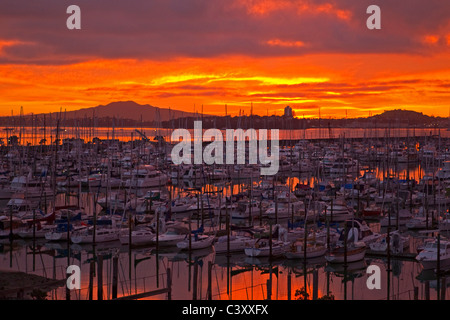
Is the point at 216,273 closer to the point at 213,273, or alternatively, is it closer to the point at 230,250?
the point at 213,273

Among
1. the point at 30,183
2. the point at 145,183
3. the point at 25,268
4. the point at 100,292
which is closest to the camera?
the point at 100,292

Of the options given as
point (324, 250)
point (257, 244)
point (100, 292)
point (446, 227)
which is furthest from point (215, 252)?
point (446, 227)

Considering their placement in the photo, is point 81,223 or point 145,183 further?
point 145,183

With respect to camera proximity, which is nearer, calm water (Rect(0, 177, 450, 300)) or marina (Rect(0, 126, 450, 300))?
marina (Rect(0, 126, 450, 300))

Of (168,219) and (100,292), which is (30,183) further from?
(100,292)

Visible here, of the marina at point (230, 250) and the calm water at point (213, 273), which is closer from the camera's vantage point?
the marina at point (230, 250)

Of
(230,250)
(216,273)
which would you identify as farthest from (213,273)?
(230,250)

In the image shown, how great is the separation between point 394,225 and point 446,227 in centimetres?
308

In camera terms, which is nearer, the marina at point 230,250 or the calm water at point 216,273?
the marina at point 230,250

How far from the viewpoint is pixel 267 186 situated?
5219cm

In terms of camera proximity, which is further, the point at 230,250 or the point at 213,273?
the point at 230,250

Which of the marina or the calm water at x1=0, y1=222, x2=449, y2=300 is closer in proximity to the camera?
the marina
